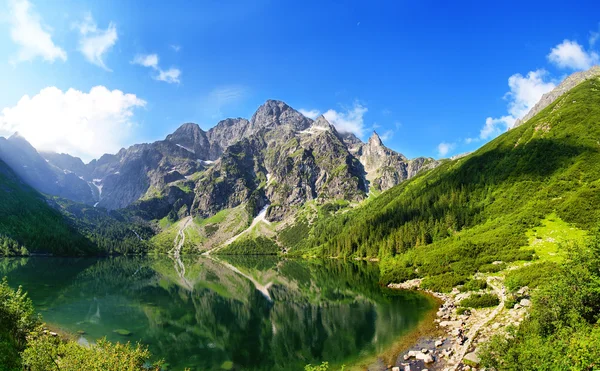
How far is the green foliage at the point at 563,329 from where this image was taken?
1753 cm

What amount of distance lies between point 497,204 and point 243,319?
334 ft

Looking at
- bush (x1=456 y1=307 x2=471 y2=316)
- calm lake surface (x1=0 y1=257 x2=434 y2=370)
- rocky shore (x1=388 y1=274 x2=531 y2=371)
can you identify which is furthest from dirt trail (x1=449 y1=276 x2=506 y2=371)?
calm lake surface (x1=0 y1=257 x2=434 y2=370)

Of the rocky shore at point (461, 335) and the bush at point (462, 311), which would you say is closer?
the rocky shore at point (461, 335)

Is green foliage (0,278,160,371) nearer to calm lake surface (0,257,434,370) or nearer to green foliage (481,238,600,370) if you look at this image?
calm lake surface (0,257,434,370)

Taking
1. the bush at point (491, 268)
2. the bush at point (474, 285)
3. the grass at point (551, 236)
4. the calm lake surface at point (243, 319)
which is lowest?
the calm lake surface at point (243, 319)

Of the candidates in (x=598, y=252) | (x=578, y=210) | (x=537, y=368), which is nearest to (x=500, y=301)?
(x=598, y=252)

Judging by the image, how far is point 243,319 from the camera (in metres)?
58.8

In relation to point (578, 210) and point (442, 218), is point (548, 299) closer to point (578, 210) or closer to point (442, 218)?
point (578, 210)

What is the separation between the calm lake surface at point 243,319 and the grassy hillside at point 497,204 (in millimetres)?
19699

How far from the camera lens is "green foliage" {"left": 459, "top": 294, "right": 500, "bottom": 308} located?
44531 millimetres

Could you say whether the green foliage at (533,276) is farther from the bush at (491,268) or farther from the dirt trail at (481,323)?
the bush at (491,268)

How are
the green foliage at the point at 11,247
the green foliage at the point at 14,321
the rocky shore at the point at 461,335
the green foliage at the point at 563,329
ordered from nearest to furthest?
the green foliage at the point at 563,329
the green foliage at the point at 14,321
the rocky shore at the point at 461,335
the green foliage at the point at 11,247

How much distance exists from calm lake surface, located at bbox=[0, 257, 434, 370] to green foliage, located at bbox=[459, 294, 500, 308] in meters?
6.86

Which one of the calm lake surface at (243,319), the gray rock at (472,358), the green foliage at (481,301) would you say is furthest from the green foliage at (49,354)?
the green foliage at (481,301)
